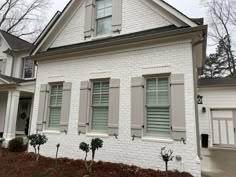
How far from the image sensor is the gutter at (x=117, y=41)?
578cm

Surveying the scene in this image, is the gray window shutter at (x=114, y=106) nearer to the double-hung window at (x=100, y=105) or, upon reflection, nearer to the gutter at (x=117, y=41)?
the double-hung window at (x=100, y=105)

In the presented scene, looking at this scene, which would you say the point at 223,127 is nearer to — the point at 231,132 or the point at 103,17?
the point at 231,132

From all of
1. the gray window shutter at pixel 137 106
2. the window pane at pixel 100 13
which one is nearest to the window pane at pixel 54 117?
the gray window shutter at pixel 137 106

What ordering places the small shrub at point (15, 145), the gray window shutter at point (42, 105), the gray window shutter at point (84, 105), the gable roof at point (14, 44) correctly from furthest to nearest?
the gable roof at point (14, 44) → the small shrub at point (15, 145) → the gray window shutter at point (42, 105) → the gray window shutter at point (84, 105)

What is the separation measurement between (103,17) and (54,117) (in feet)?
15.3

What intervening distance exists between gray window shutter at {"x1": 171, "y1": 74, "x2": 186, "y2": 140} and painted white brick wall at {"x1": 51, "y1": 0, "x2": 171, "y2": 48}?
85.3 inches

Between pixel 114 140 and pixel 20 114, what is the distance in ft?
30.0

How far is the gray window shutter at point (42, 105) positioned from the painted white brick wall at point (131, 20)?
2313 millimetres

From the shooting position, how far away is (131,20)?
7.11 m

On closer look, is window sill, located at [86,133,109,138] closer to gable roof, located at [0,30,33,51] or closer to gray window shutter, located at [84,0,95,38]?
gray window shutter, located at [84,0,95,38]

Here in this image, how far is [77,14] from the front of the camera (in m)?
8.33

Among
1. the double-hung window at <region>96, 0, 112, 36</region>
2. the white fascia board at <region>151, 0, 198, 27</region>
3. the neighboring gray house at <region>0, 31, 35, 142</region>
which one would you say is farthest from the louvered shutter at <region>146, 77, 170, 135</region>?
the neighboring gray house at <region>0, 31, 35, 142</region>

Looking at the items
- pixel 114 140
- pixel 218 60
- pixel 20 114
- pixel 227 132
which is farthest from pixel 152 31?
pixel 218 60

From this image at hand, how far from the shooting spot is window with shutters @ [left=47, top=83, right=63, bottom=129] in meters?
7.84
